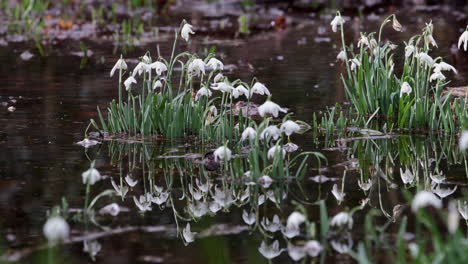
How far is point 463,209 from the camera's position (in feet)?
14.2

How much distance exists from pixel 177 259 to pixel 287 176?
149 centimetres

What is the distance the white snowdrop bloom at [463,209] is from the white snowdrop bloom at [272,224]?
90 centimetres

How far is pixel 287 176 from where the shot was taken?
500 cm

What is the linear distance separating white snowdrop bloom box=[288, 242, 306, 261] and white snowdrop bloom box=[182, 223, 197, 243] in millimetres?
463

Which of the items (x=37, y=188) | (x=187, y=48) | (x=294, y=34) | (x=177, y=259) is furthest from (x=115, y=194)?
(x=294, y=34)

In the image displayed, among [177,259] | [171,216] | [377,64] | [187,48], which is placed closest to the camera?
[177,259]

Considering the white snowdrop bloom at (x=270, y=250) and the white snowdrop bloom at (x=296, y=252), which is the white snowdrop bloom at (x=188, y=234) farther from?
the white snowdrop bloom at (x=296, y=252)

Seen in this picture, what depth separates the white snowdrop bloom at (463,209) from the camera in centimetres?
421

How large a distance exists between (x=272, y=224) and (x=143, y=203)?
796 millimetres

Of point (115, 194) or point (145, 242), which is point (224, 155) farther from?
point (145, 242)

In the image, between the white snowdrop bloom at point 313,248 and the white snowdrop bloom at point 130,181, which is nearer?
the white snowdrop bloom at point 313,248

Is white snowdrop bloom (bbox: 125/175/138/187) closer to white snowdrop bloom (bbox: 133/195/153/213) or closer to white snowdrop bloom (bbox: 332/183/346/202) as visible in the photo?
white snowdrop bloom (bbox: 133/195/153/213)

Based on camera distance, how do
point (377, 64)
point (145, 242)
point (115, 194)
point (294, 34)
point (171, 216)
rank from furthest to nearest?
point (294, 34)
point (377, 64)
point (115, 194)
point (171, 216)
point (145, 242)

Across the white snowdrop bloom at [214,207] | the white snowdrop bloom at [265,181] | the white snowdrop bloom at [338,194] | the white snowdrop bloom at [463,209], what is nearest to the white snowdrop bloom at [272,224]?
the white snowdrop bloom at [214,207]
